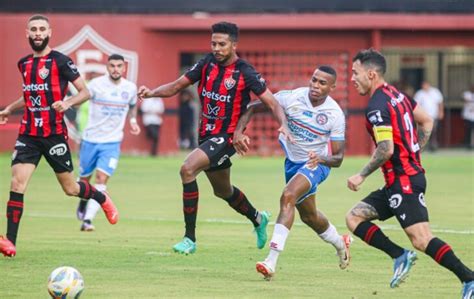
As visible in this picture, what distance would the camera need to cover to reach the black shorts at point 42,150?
12914mm

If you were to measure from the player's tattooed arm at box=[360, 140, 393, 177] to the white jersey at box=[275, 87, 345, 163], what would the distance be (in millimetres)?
1899

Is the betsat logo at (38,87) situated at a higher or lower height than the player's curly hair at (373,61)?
lower

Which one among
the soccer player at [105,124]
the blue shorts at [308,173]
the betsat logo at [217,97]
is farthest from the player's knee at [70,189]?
the soccer player at [105,124]

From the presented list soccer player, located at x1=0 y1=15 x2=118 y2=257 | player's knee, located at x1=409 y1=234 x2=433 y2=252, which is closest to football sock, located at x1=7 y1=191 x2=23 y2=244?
soccer player, located at x1=0 y1=15 x2=118 y2=257

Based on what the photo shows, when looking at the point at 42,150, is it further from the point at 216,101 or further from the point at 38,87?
the point at 216,101

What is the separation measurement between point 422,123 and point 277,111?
1850mm

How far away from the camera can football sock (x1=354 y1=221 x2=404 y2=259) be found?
1070 cm

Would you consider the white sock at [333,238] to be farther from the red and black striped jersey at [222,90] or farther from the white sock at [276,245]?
the red and black striped jersey at [222,90]

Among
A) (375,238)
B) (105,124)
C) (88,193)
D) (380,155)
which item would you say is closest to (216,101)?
(88,193)

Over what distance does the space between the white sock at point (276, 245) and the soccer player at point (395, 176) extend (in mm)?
863

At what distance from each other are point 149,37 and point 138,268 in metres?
23.0

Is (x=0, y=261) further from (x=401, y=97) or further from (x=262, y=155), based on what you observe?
(x=262, y=155)

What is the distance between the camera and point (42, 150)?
13016 mm

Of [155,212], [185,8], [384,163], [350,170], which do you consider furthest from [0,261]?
[185,8]
